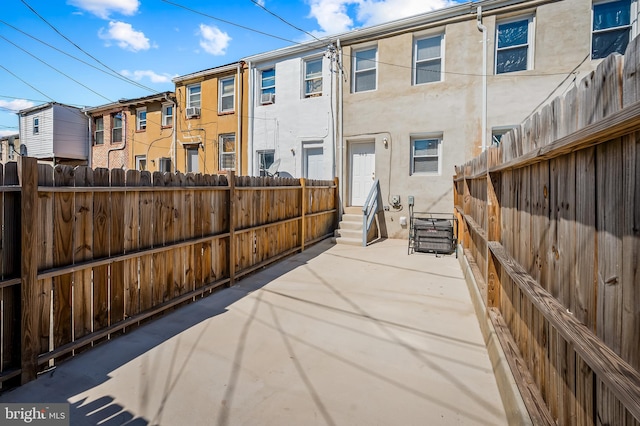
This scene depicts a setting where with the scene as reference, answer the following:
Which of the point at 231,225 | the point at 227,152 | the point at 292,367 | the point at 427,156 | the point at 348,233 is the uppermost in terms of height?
the point at 227,152

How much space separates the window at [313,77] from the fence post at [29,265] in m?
9.44

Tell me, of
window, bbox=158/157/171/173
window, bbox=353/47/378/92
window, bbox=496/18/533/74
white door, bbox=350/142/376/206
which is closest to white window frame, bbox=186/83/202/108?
window, bbox=158/157/171/173

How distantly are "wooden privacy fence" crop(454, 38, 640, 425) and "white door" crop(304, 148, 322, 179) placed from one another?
9.05 meters

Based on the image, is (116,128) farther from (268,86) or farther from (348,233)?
(348,233)

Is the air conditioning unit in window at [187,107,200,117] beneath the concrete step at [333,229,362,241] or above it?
above

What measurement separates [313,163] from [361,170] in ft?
5.76

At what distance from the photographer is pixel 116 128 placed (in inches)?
644

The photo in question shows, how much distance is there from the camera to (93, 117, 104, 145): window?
1698 centimetres

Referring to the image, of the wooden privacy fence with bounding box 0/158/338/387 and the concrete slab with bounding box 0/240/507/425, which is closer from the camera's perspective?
the concrete slab with bounding box 0/240/507/425

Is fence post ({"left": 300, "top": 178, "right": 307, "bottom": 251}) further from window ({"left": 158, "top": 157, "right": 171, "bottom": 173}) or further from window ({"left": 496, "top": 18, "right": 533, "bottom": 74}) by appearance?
window ({"left": 158, "top": 157, "right": 171, "bottom": 173})

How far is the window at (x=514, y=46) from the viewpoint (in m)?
8.38

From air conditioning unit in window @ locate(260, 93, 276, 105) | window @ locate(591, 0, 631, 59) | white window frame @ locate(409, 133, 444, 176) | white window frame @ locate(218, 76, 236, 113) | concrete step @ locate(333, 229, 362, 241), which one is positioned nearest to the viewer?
window @ locate(591, 0, 631, 59)

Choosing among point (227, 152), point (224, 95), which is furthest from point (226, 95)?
point (227, 152)

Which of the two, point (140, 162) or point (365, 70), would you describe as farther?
point (140, 162)
